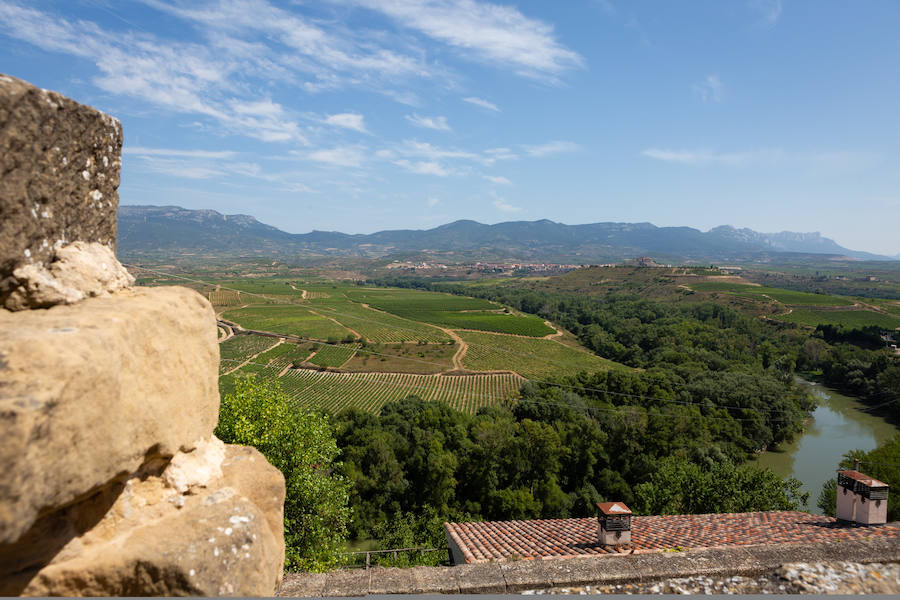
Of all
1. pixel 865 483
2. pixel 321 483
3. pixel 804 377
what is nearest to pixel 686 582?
pixel 865 483

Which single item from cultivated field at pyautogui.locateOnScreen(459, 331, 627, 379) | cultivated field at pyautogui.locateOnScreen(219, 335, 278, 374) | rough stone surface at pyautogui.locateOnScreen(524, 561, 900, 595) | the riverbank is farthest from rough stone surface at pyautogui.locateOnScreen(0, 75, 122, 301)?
cultivated field at pyautogui.locateOnScreen(219, 335, 278, 374)

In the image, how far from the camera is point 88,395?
2.49 m

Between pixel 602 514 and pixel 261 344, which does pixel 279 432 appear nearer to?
pixel 602 514

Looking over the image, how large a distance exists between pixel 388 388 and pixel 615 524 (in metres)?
57.2

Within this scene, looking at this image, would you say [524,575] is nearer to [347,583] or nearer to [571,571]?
[571,571]

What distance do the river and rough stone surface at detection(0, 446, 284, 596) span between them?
123 ft

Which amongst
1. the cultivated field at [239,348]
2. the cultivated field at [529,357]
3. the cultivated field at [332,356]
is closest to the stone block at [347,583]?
the cultivated field at [529,357]

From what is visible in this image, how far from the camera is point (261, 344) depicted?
83375mm

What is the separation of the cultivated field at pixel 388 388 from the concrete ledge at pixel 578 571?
47.9m

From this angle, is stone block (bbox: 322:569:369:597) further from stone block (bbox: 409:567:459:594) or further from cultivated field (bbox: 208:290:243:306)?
cultivated field (bbox: 208:290:243:306)

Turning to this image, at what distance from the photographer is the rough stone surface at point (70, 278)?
302 cm

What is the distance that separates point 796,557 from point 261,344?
86582 millimetres

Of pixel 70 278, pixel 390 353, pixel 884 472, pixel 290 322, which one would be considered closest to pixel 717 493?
pixel 884 472

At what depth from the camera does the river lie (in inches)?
1416
